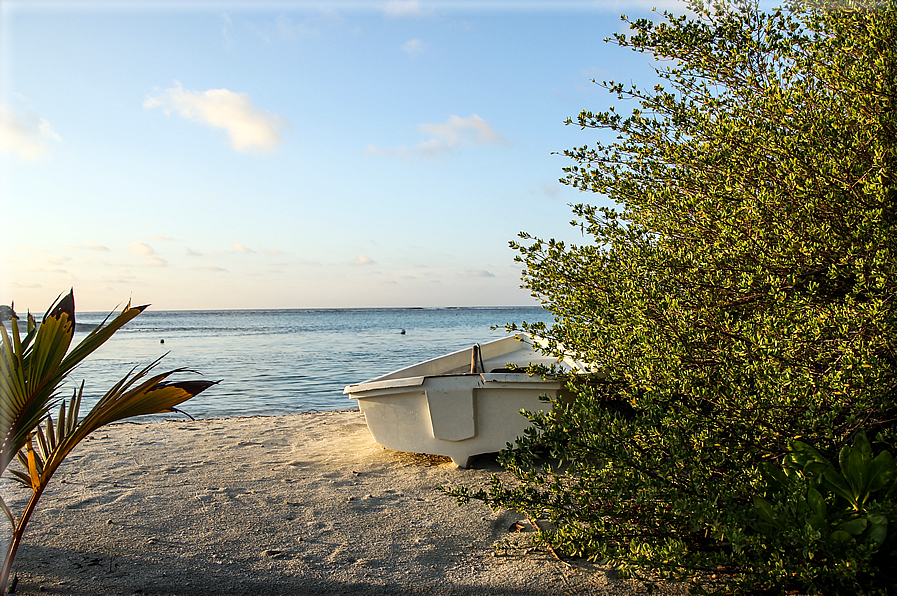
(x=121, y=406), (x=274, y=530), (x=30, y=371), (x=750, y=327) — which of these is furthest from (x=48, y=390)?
(x=750, y=327)

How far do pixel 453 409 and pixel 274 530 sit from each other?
1.75 meters

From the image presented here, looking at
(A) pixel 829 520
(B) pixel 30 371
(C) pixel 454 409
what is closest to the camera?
(B) pixel 30 371

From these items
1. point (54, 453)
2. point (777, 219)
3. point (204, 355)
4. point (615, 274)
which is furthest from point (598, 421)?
point (204, 355)

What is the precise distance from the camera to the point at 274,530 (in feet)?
12.2

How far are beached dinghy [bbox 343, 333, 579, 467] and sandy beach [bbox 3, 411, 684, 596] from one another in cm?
25

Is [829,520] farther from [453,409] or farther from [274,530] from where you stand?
[274,530]

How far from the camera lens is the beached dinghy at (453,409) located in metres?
4.73

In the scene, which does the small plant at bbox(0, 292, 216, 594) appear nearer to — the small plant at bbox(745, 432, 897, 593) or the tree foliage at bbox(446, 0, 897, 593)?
the tree foliage at bbox(446, 0, 897, 593)

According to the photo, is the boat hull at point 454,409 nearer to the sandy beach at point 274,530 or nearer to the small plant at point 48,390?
the sandy beach at point 274,530

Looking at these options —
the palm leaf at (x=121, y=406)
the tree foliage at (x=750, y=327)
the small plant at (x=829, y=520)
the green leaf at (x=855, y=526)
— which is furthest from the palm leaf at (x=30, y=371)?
the green leaf at (x=855, y=526)

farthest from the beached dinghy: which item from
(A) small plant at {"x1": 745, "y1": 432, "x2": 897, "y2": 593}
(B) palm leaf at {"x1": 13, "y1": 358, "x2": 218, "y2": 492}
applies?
(B) palm leaf at {"x1": 13, "y1": 358, "x2": 218, "y2": 492}

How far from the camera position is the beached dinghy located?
4727 millimetres

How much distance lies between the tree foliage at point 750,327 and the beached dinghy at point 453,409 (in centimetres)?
147

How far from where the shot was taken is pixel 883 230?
250 cm
